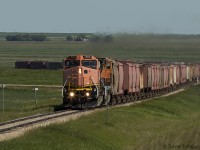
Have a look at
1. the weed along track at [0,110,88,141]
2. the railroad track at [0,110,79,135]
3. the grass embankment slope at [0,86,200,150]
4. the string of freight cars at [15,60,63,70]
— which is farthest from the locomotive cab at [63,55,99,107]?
the string of freight cars at [15,60,63,70]

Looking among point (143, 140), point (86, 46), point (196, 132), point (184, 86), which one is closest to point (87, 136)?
point (143, 140)

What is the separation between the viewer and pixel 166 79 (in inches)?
2931

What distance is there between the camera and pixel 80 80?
38469 millimetres

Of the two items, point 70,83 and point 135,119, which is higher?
point 70,83

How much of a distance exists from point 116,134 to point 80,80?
845 centimetres

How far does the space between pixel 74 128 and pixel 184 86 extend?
63.9 m

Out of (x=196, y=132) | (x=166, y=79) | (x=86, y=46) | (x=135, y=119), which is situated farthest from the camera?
(x=166, y=79)

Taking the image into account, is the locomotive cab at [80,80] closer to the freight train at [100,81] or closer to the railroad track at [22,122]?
the freight train at [100,81]

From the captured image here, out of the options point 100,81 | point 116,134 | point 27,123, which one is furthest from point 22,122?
point 100,81

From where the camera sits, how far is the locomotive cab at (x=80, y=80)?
38312 millimetres

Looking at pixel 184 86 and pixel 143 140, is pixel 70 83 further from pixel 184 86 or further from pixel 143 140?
pixel 184 86

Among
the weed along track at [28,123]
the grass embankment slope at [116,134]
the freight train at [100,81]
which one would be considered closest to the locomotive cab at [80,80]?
the freight train at [100,81]

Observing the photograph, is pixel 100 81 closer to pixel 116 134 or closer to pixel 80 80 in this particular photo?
pixel 80 80

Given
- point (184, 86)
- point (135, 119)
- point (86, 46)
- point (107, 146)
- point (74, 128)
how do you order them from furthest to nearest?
point (184, 86) < point (86, 46) < point (135, 119) < point (74, 128) < point (107, 146)
